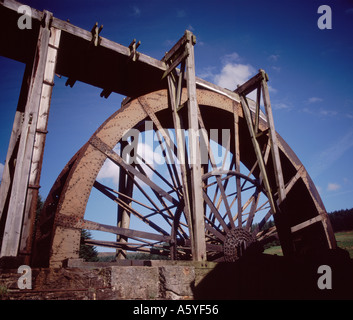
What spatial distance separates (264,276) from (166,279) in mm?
1792

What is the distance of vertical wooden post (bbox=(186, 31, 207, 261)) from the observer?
4.29 m

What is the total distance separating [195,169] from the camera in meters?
4.72

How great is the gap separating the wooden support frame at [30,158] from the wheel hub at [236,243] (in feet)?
13.6

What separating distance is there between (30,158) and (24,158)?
0.24ft

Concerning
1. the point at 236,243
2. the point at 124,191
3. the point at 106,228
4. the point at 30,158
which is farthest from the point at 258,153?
the point at 30,158

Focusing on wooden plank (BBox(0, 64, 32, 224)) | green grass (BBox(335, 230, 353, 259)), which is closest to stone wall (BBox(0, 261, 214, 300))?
wooden plank (BBox(0, 64, 32, 224))

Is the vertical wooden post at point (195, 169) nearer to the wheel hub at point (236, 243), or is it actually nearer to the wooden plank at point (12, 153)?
the wheel hub at point (236, 243)

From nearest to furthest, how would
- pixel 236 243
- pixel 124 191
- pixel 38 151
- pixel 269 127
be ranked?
→ pixel 38 151 < pixel 236 243 < pixel 124 191 < pixel 269 127

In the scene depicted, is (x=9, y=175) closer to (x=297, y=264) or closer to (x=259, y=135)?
(x=297, y=264)

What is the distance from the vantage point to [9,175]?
4.57 meters

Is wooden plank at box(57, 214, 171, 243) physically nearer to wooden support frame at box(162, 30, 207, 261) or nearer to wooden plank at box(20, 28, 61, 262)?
wooden plank at box(20, 28, 61, 262)

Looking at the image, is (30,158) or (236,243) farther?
(236,243)

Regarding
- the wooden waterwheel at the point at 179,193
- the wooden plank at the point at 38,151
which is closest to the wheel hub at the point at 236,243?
the wooden waterwheel at the point at 179,193

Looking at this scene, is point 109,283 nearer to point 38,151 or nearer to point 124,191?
point 38,151
